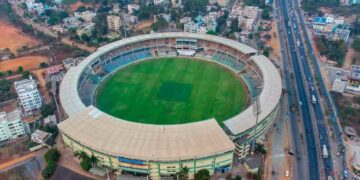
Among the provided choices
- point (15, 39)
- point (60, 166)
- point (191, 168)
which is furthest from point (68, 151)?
point (15, 39)

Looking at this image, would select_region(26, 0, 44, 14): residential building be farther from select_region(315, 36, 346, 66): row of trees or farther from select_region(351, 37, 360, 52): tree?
select_region(351, 37, 360, 52): tree

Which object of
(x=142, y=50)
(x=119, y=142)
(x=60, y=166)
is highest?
(x=142, y=50)

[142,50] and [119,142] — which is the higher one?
[142,50]

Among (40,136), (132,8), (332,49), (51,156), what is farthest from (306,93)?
(132,8)

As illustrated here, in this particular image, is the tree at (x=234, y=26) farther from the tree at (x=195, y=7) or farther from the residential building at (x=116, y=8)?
the residential building at (x=116, y=8)

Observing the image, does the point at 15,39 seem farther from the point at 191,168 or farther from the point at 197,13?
the point at 191,168

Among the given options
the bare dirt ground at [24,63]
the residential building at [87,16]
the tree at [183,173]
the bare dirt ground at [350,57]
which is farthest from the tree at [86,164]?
the residential building at [87,16]

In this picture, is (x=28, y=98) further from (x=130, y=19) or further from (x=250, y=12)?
(x=250, y=12)
